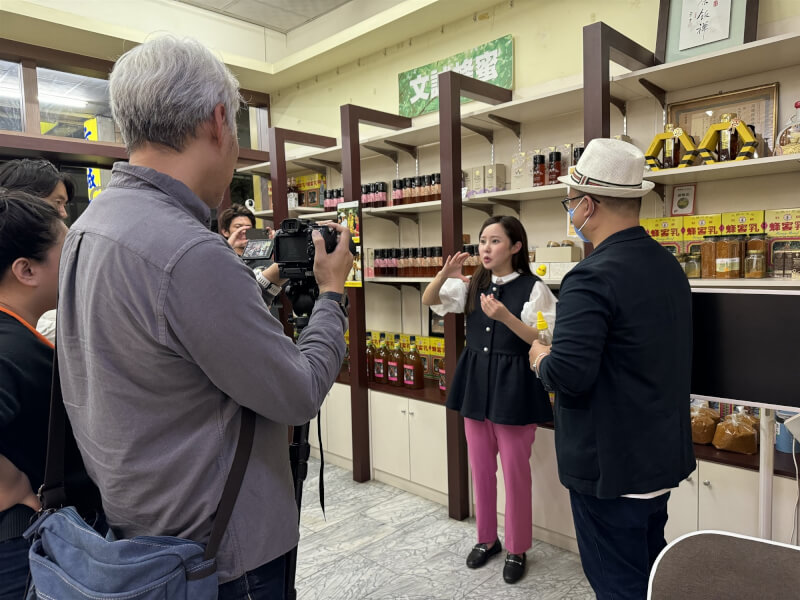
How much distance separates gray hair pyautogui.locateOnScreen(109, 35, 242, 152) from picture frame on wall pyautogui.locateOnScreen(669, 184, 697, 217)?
96.9 inches

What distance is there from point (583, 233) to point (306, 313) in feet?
3.19

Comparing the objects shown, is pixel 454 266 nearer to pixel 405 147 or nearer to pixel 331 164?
pixel 405 147

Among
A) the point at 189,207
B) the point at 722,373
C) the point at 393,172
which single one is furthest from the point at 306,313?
the point at 393,172

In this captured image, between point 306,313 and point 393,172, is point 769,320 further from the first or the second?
point 393,172

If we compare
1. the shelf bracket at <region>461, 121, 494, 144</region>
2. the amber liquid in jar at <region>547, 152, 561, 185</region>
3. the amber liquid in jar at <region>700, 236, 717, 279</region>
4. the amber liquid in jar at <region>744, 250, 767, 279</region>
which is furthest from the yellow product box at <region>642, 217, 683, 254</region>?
the shelf bracket at <region>461, 121, 494, 144</region>

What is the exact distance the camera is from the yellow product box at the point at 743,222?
8.16ft

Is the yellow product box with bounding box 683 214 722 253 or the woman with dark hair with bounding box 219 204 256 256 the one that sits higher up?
the woman with dark hair with bounding box 219 204 256 256

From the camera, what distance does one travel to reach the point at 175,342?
86cm

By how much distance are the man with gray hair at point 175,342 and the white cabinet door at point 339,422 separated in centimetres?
302

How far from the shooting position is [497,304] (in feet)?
7.56

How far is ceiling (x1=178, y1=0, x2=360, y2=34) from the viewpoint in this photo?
4523 millimetres

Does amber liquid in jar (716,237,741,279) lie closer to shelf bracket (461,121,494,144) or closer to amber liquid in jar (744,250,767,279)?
amber liquid in jar (744,250,767,279)

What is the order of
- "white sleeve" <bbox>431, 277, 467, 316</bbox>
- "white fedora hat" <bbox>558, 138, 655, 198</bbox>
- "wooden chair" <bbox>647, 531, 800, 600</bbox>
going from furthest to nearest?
"white sleeve" <bbox>431, 277, 467, 316</bbox> → "white fedora hat" <bbox>558, 138, 655, 198</bbox> → "wooden chair" <bbox>647, 531, 800, 600</bbox>

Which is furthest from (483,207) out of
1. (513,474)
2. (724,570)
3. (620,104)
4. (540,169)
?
(724,570)
